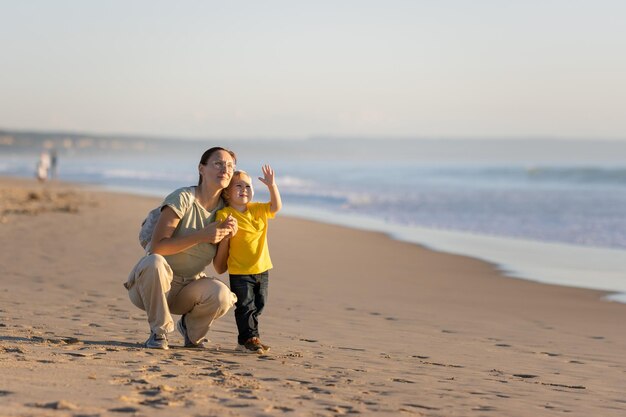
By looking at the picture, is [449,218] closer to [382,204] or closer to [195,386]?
[382,204]

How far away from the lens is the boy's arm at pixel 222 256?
6008mm

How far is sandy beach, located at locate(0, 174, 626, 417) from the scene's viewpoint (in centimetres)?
475

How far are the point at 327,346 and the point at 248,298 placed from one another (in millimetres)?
929

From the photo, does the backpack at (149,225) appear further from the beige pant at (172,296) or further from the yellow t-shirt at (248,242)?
the yellow t-shirt at (248,242)

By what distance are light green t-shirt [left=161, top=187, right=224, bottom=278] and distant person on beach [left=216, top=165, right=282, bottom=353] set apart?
0.08m

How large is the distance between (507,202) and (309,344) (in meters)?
23.2

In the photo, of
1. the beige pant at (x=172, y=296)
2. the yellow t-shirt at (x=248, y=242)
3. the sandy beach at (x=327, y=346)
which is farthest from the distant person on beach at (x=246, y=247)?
the sandy beach at (x=327, y=346)

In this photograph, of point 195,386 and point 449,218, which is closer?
point 195,386

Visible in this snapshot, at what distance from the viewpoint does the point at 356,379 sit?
549 centimetres

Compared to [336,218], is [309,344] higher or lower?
lower

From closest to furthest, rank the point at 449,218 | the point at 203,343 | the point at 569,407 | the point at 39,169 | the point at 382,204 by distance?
the point at 569,407
the point at 203,343
the point at 449,218
the point at 382,204
the point at 39,169

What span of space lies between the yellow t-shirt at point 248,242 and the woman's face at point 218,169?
0.21 metres

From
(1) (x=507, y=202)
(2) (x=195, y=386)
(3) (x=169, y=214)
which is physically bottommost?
(2) (x=195, y=386)

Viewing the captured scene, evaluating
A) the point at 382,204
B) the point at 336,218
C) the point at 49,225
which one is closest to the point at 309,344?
the point at 49,225
